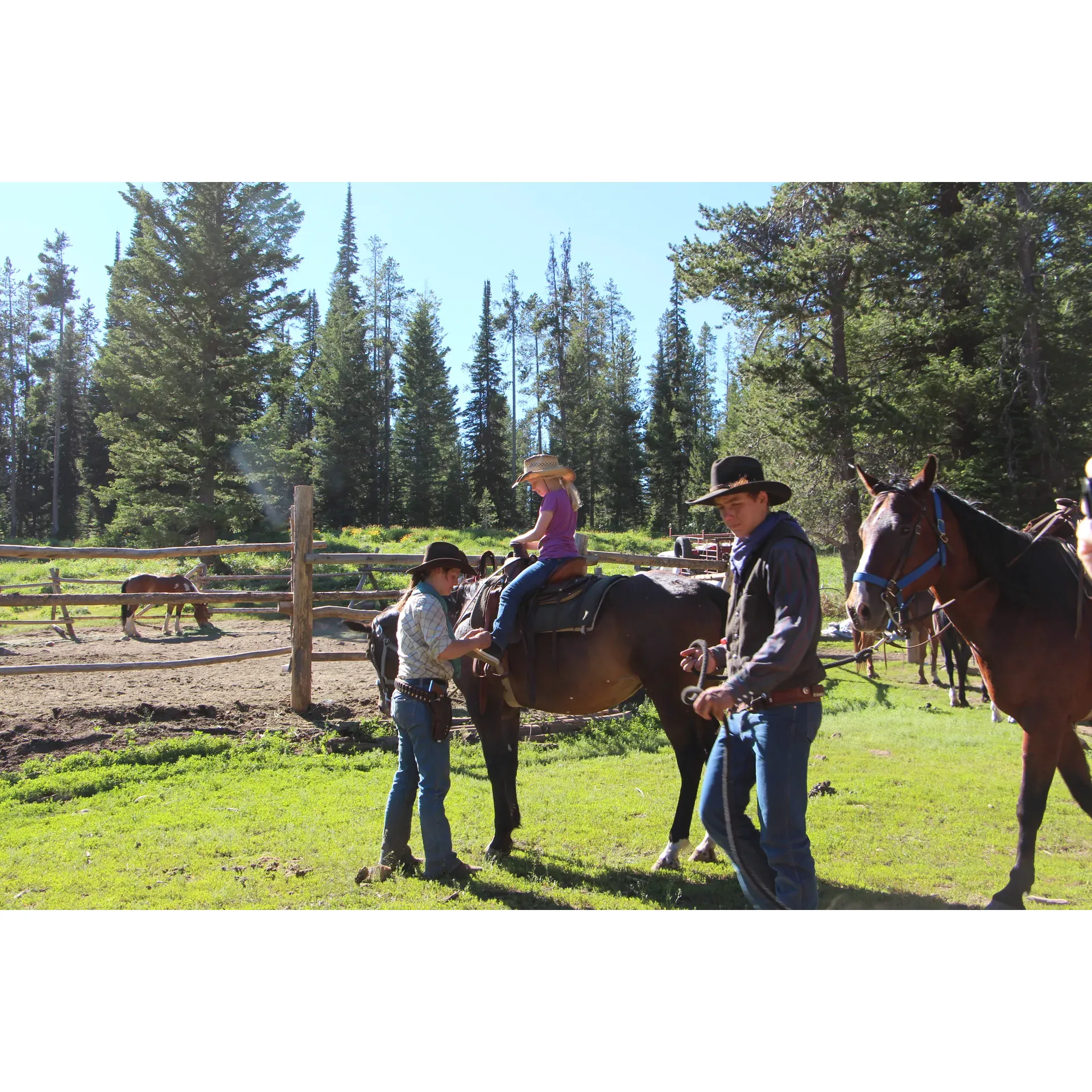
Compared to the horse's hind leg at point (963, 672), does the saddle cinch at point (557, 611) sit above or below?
above

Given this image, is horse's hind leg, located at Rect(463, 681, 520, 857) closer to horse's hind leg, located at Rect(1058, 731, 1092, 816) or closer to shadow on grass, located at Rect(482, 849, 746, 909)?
shadow on grass, located at Rect(482, 849, 746, 909)

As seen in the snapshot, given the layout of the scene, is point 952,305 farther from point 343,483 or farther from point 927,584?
point 343,483

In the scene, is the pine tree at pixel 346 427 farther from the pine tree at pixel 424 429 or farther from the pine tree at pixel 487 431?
the pine tree at pixel 487 431

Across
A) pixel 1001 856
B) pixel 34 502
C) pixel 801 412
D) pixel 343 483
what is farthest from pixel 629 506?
pixel 1001 856

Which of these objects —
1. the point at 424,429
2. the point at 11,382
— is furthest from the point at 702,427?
the point at 11,382

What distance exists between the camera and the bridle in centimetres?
393

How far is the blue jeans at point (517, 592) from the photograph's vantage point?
17.8 feet

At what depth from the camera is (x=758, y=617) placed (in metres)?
3.32

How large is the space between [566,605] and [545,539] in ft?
1.71

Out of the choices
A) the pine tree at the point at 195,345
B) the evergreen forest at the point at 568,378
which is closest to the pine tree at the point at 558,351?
the evergreen forest at the point at 568,378

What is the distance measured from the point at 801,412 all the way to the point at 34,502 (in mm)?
57088

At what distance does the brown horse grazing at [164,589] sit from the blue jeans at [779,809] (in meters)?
15.8

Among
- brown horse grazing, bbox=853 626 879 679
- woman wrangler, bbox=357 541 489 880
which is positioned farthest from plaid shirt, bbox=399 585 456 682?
brown horse grazing, bbox=853 626 879 679

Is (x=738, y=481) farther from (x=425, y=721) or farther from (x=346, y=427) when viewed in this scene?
(x=346, y=427)
